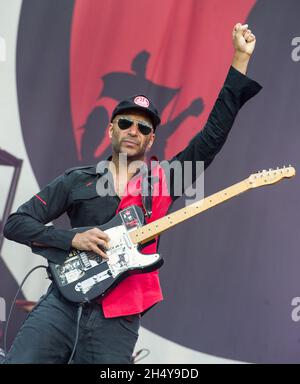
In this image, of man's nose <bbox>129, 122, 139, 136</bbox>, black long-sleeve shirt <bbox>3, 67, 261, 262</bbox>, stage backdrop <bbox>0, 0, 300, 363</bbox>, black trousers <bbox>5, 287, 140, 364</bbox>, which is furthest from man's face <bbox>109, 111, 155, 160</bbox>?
stage backdrop <bbox>0, 0, 300, 363</bbox>

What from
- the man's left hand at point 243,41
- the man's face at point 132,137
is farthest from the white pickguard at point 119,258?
the man's left hand at point 243,41

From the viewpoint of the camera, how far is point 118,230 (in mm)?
2402

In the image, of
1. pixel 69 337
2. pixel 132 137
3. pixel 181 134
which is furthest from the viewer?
pixel 181 134

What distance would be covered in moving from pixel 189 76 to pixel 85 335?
1.87 metres

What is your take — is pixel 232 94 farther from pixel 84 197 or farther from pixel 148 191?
pixel 84 197

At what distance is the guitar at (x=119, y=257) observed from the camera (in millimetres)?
2311

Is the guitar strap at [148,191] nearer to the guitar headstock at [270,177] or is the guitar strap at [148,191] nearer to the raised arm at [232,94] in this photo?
the raised arm at [232,94]

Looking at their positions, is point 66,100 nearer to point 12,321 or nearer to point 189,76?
point 189,76

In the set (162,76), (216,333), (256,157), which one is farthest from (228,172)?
(216,333)

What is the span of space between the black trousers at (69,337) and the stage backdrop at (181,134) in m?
1.15

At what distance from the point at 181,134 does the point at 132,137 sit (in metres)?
1.09

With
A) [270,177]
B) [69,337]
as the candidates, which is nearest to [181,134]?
[270,177]

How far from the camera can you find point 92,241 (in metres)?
2.35

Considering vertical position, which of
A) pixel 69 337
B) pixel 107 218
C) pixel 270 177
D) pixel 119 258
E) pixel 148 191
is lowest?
pixel 69 337
